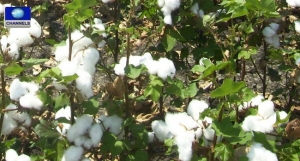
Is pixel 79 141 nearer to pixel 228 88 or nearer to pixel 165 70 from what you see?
pixel 165 70

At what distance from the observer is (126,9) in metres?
3.26

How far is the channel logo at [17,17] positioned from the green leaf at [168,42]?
0.60 meters

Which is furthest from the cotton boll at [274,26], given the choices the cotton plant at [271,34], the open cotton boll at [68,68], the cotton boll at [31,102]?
the cotton boll at [31,102]

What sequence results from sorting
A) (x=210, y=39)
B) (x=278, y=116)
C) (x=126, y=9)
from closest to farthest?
1. (x=278, y=116)
2. (x=210, y=39)
3. (x=126, y=9)

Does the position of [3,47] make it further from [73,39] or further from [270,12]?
[270,12]

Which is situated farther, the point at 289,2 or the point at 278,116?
the point at 289,2

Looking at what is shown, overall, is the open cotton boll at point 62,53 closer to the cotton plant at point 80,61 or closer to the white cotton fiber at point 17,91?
the cotton plant at point 80,61

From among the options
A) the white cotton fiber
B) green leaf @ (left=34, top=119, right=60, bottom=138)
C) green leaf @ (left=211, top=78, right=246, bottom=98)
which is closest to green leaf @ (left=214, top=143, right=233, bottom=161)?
green leaf @ (left=211, top=78, right=246, bottom=98)

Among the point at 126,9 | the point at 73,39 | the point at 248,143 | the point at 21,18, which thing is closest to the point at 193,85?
the point at 248,143

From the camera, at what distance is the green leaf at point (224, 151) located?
2.27m

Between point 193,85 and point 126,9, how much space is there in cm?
93

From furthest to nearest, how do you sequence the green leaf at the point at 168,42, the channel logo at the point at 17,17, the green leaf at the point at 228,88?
the green leaf at the point at 168,42 → the channel logo at the point at 17,17 → the green leaf at the point at 228,88

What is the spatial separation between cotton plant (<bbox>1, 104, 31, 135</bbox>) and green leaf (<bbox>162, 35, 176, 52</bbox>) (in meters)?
0.66

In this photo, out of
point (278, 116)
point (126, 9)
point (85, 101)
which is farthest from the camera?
point (126, 9)
